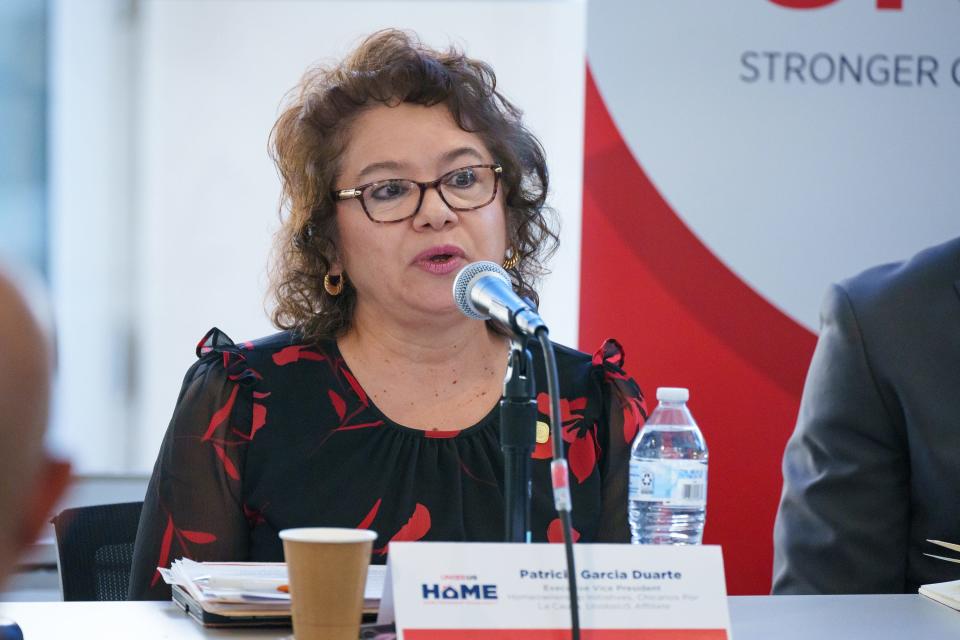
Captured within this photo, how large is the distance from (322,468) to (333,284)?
39 cm

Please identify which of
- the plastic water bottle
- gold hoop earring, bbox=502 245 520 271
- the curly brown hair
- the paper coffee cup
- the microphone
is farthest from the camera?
gold hoop earring, bbox=502 245 520 271

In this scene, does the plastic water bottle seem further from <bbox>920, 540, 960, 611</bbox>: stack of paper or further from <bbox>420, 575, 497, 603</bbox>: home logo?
<bbox>420, 575, 497, 603</bbox>: home logo

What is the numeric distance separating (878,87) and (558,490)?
218 centimetres

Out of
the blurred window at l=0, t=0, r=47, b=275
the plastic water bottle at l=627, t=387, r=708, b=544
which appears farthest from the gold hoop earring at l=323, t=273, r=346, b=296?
the blurred window at l=0, t=0, r=47, b=275

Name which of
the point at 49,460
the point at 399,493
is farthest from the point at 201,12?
the point at 49,460

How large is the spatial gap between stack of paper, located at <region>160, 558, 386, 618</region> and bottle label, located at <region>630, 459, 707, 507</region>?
0.71 metres

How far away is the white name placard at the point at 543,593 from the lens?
3.64ft

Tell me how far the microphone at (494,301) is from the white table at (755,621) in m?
0.40

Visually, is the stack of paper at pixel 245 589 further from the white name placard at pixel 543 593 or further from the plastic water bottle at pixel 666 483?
the plastic water bottle at pixel 666 483

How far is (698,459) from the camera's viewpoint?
226cm

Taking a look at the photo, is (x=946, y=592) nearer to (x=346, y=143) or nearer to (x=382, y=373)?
(x=382, y=373)

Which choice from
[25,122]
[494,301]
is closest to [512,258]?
[494,301]

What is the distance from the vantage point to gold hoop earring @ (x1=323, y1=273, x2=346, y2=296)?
2.14 m

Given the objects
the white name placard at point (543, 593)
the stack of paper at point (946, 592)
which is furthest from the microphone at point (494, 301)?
the stack of paper at point (946, 592)
